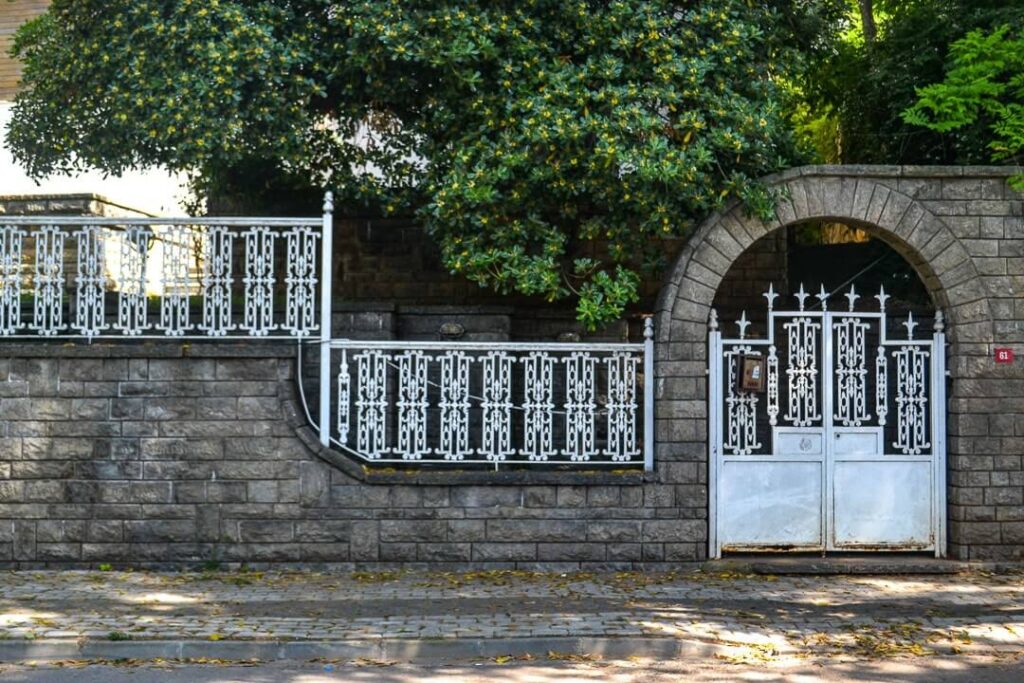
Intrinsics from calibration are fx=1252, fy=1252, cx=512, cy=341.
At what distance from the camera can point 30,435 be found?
396 inches

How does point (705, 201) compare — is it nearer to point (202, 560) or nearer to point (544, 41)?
point (544, 41)

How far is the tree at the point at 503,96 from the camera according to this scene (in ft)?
33.6

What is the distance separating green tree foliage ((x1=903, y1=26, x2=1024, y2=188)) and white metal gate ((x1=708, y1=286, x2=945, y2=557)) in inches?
Result: 63.0

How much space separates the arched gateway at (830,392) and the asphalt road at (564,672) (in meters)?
2.94

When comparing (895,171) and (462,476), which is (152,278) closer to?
(462,476)

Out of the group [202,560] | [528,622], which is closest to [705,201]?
[528,622]

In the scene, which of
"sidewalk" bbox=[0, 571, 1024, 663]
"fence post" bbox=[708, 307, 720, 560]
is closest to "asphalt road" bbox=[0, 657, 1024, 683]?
"sidewalk" bbox=[0, 571, 1024, 663]

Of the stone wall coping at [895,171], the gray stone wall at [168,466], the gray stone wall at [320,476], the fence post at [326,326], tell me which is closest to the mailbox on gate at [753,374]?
the gray stone wall at [320,476]

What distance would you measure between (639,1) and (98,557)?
6.48 m

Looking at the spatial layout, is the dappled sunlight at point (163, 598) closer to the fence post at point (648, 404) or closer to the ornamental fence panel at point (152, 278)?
the ornamental fence panel at point (152, 278)

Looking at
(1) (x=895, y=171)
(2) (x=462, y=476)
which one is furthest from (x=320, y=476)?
(1) (x=895, y=171)

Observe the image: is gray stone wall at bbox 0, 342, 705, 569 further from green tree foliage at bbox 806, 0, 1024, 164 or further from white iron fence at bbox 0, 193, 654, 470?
green tree foliage at bbox 806, 0, 1024, 164

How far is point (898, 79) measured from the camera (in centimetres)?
1402

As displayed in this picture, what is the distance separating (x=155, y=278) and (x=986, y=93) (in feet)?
23.8
